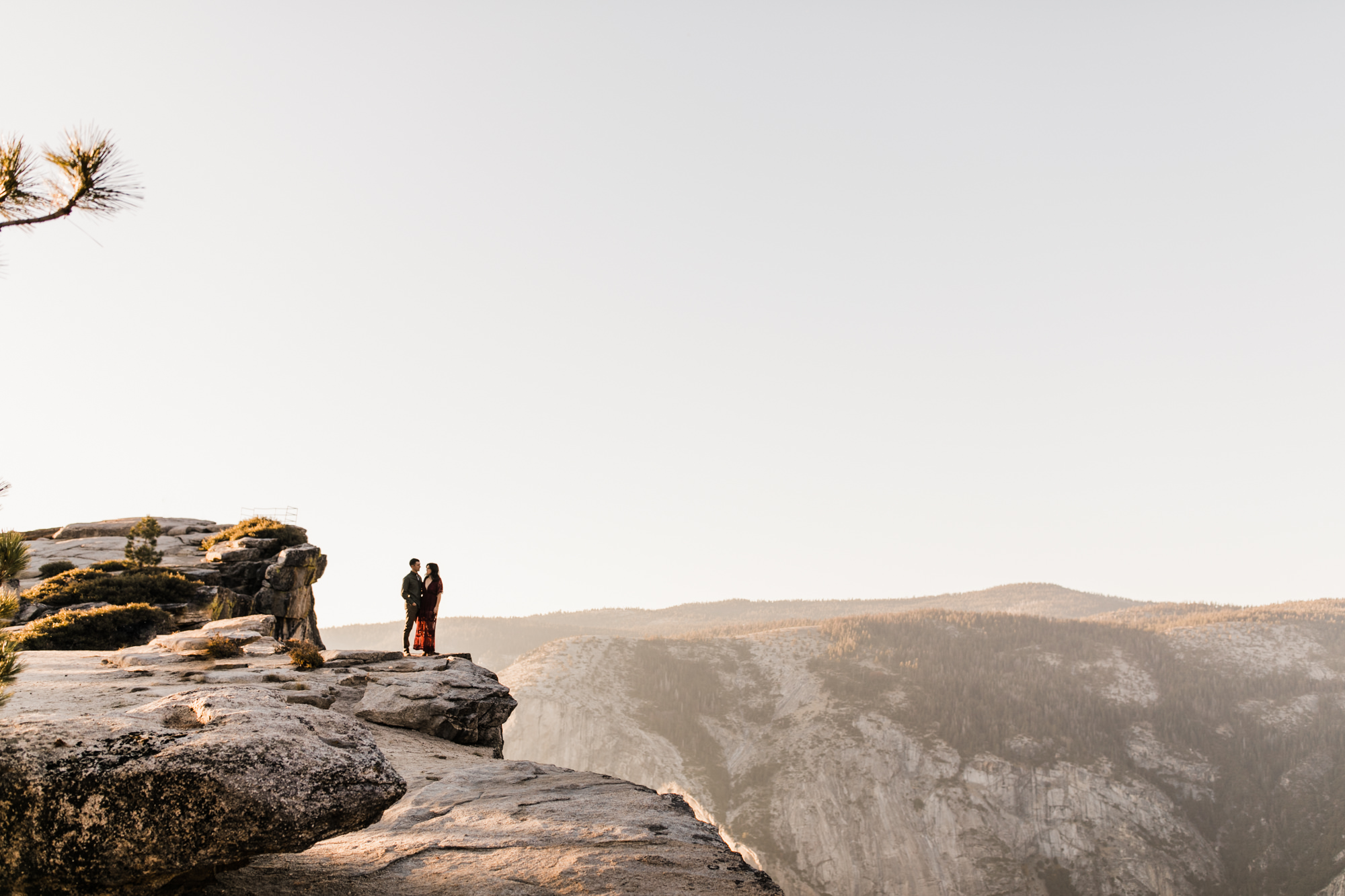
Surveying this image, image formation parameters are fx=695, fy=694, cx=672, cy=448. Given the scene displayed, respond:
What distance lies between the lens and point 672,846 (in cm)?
936

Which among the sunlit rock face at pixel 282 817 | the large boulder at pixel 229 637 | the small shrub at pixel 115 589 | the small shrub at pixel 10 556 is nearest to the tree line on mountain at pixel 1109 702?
the small shrub at pixel 115 589

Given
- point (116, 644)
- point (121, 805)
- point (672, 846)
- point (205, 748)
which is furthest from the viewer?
point (116, 644)

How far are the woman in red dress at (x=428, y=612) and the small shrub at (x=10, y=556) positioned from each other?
440 inches

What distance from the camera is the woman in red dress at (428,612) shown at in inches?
846

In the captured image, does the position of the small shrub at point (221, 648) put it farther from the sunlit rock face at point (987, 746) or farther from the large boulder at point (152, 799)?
the sunlit rock face at point (987, 746)

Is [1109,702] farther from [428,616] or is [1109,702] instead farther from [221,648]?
[221,648]

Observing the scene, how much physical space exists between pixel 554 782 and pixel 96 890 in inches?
335

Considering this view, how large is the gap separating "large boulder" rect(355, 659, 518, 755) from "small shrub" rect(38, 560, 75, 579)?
20791 millimetres

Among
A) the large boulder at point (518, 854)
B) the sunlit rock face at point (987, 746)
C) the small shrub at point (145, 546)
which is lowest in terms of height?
the sunlit rock face at point (987, 746)

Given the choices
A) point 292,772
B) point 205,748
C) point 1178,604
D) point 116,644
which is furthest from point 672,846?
point 1178,604

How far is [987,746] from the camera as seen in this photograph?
3489 inches

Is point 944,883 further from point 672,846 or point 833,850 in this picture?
point 672,846

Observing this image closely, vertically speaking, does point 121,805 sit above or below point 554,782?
above

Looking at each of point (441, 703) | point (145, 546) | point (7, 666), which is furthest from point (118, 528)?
point (7, 666)
